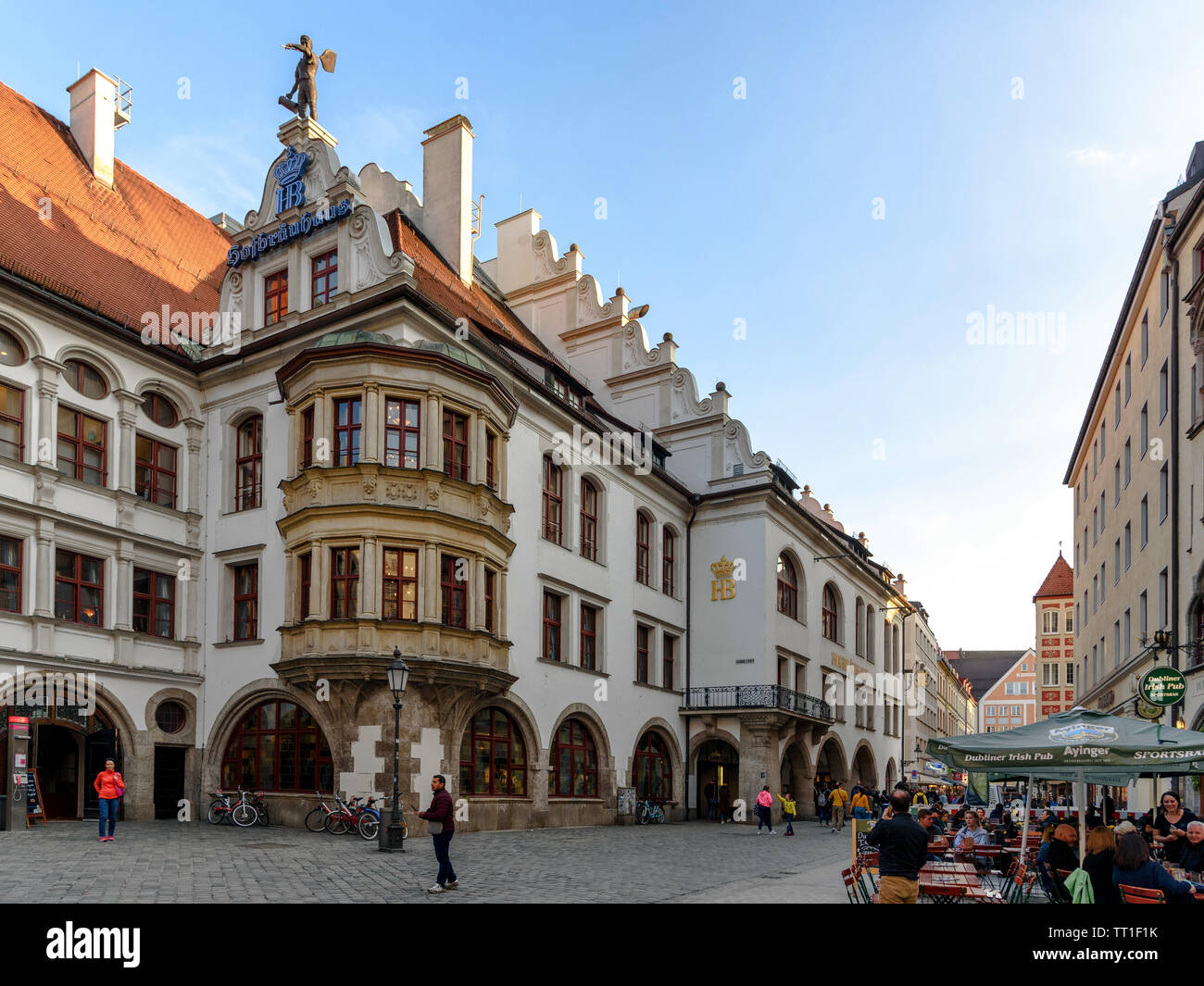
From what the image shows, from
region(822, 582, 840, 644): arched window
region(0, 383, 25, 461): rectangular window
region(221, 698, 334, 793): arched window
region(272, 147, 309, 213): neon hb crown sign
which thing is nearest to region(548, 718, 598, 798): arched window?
region(221, 698, 334, 793): arched window

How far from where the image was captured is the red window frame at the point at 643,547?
3688 cm

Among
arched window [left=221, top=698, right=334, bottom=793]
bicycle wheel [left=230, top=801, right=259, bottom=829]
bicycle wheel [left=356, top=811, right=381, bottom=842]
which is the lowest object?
bicycle wheel [left=230, top=801, right=259, bottom=829]

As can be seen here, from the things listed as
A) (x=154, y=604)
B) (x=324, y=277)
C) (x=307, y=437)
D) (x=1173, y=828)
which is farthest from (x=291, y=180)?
(x=1173, y=828)

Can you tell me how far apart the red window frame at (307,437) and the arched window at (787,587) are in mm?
20011

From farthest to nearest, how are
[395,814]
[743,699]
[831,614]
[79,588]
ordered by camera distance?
[831,614] < [743,699] < [79,588] < [395,814]

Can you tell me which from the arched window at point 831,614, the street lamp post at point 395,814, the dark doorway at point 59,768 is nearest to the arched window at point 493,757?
the street lamp post at point 395,814

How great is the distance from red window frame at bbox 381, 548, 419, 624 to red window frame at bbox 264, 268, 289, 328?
8338mm

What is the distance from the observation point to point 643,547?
37.4 meters

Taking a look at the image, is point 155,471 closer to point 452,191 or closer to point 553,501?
point 553,501

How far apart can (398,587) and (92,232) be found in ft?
46.0

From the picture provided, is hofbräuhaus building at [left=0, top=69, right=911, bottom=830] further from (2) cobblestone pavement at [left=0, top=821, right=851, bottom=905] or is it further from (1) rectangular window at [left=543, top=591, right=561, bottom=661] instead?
(2) cobblestone pavement at [left=0, top=821, right=851, bottom=905]

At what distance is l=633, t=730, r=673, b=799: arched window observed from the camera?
35.7 m

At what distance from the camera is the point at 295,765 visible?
1042 inches
